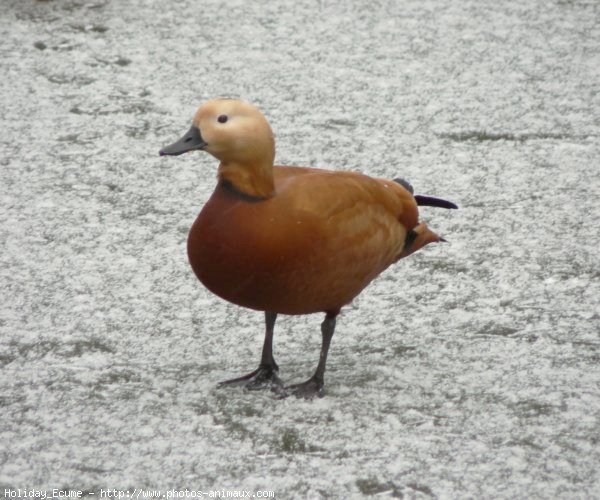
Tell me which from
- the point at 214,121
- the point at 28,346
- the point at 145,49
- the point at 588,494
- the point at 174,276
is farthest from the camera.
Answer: the point at 145,49

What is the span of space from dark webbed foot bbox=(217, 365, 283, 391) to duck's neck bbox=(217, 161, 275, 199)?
0.66 m

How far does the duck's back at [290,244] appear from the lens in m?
3.06

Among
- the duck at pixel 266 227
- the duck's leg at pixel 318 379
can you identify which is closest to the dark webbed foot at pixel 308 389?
the duck's leg at pixel 318 379

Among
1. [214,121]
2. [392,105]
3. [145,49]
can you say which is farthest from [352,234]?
[145,49]

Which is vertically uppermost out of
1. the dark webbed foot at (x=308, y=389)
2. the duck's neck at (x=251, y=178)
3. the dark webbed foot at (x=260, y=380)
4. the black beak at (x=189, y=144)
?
the black beak at (x=189, y=144)

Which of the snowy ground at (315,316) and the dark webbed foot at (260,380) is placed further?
the dark webbed foot at (260,380)

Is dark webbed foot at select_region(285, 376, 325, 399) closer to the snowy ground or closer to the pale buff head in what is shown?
the snowy ground

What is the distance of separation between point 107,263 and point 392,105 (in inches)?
75.9

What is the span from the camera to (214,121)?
3135 mm

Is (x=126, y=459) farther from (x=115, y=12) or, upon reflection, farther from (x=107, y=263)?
(x=115, y=12)

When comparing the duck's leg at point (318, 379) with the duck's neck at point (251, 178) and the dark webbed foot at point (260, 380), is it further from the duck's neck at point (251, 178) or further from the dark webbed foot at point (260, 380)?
the duck's neck at point (251, 178)

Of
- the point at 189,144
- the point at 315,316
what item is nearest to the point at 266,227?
the point at 189,144

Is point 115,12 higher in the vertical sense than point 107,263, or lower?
higher

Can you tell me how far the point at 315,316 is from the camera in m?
4.08
